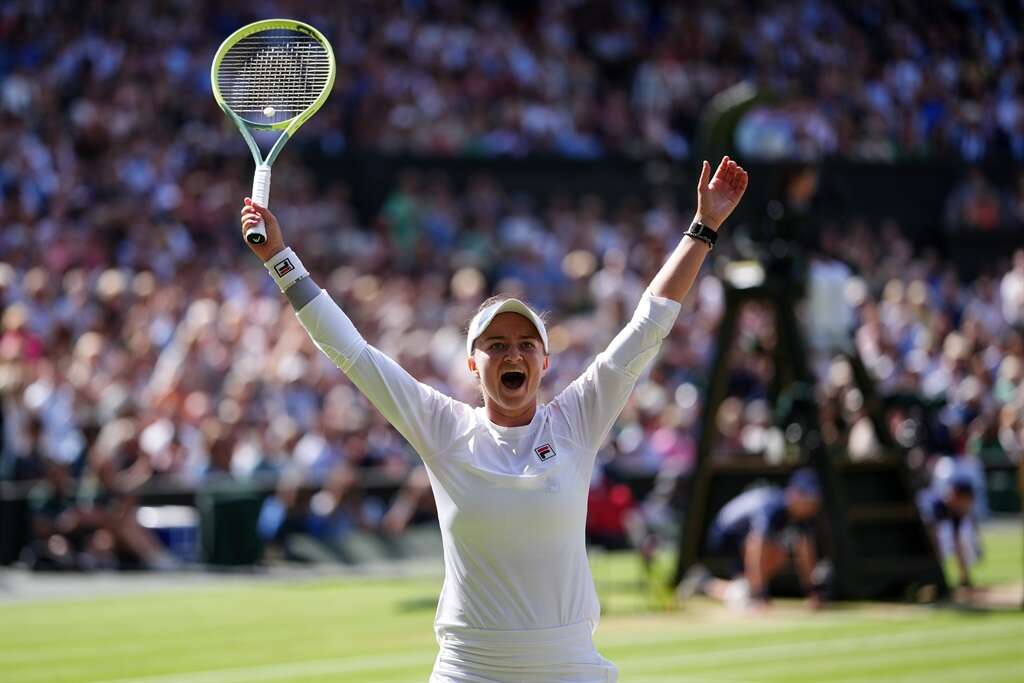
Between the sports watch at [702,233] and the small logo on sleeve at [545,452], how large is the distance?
77cm

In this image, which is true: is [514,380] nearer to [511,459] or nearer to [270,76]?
[511,459]

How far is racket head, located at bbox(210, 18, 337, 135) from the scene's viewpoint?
19.5 feet

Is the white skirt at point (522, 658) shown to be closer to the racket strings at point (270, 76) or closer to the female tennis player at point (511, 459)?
the female tennis player at point (511, 459)

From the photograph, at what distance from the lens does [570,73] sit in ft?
84.7

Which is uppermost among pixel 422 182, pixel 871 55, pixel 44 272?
pixel 871 55

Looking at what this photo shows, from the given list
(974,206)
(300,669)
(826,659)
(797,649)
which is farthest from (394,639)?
(974,206)

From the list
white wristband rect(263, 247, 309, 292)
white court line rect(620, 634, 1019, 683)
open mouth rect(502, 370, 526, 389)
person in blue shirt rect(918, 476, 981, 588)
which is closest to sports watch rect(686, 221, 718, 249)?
open mouth rect(502, 370, 526, 389)

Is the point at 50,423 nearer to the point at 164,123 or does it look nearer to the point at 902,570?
the point at 164,123

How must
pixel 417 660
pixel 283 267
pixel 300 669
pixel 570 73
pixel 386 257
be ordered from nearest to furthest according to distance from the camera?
pixel 283 267
pixel 300 669
pixel 417 660
pixel 386 257
pixel 570 73

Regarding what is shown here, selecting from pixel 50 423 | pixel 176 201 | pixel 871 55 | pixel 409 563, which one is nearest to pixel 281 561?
pixel 409 563

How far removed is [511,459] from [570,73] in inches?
845

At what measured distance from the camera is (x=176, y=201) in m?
19.6

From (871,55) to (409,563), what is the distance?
1625 centimetres

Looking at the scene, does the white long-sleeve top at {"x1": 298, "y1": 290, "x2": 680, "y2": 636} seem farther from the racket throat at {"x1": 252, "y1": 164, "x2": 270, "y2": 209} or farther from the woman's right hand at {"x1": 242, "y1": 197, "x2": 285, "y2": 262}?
the racket throat at {"x1": 252, "y1": 164, "x2": 270, "y2": 209}
